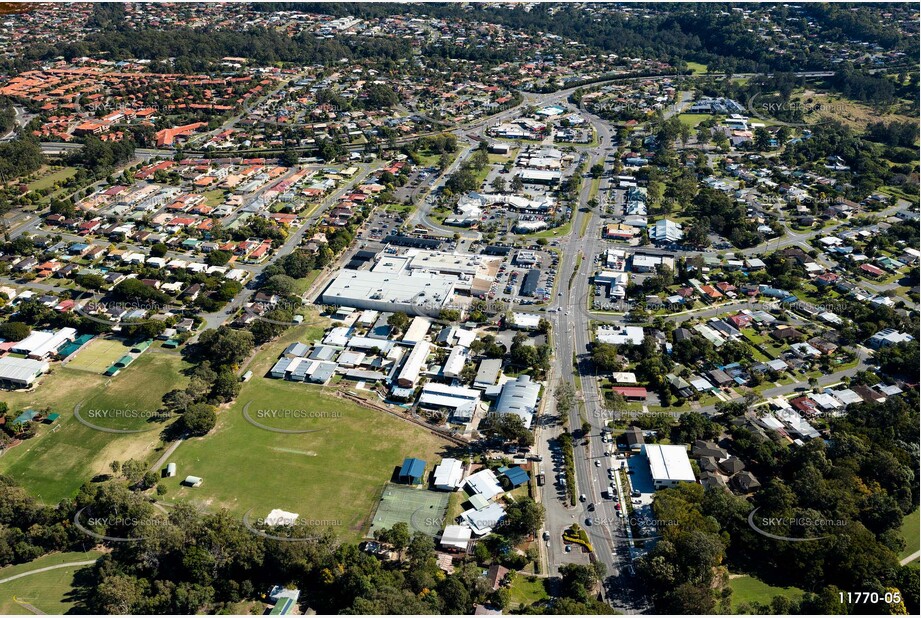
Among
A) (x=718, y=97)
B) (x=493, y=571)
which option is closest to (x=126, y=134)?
(x=493, y=571)

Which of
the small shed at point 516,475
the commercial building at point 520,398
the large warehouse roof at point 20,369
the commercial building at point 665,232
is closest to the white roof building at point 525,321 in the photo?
the commercial building at point 520,398

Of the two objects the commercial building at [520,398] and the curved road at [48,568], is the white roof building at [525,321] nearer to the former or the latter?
the commercial building at [520,398]

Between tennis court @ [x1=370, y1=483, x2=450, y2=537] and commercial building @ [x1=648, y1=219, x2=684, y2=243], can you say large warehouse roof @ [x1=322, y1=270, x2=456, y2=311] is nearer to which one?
tennis court @ [x1=370, y1=483, x2=450, y2=537]

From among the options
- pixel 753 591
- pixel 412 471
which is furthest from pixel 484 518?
pixel 753 591

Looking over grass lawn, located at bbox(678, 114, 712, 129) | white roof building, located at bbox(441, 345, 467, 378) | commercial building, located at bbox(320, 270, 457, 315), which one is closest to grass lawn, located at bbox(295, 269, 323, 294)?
commercial building, located at bbox(320, 270, 457, 315)

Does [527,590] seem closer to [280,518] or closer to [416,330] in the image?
[280,518]

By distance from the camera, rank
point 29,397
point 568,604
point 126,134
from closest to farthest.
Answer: point 568,604 → point 29,397 → point 126,134

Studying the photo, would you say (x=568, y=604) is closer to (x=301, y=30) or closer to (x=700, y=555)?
(x=700, y=555)
